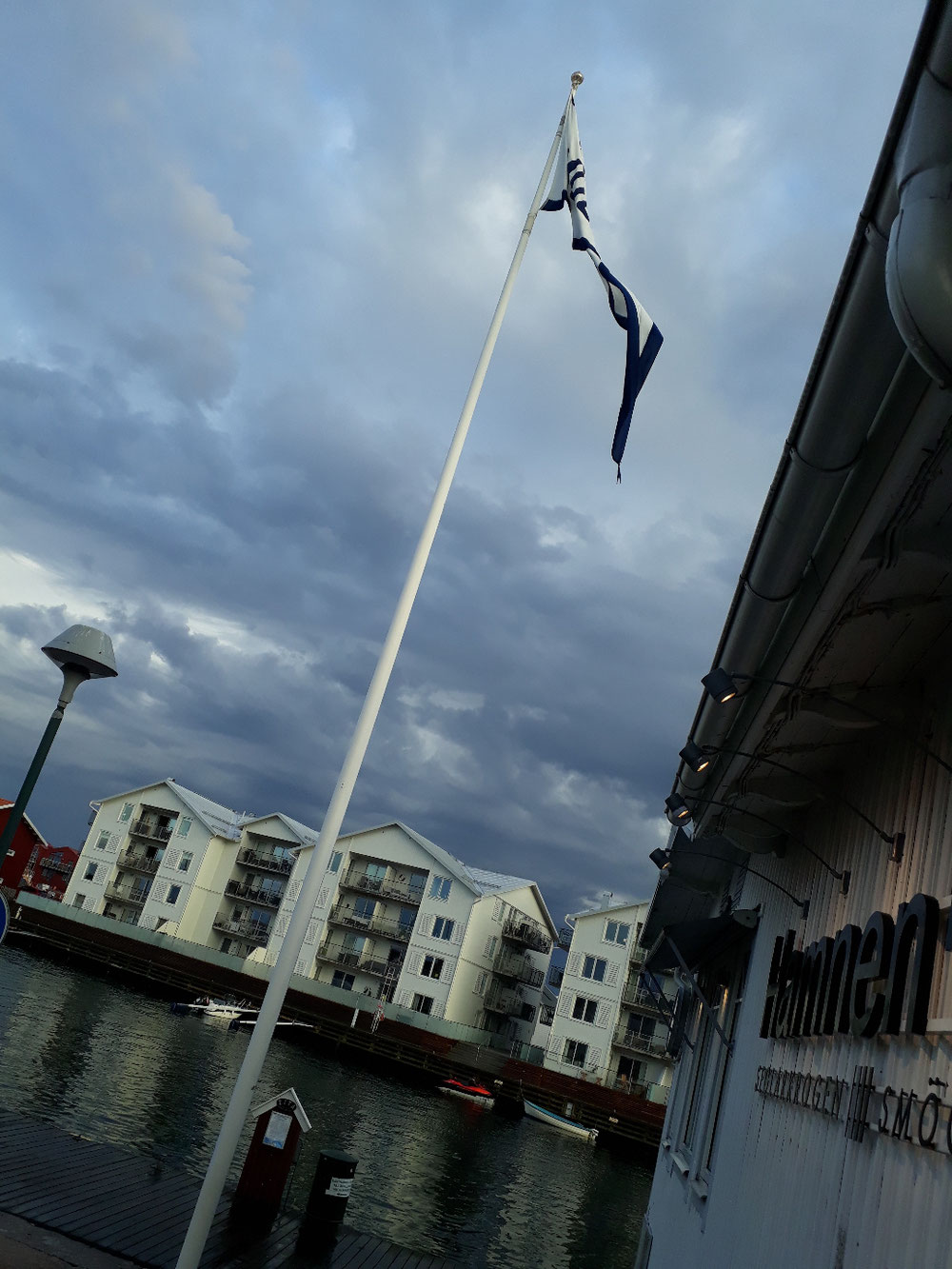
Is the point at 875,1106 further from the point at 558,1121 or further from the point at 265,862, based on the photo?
the point at 265,862

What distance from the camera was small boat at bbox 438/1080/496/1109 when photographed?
42.4 meters

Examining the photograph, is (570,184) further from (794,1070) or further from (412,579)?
(794,1070)

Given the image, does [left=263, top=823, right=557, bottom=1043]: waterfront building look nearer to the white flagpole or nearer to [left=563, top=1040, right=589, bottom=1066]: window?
[left=563, top=1040, right=589, bottom=1066]: window

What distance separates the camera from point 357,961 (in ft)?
→ 198

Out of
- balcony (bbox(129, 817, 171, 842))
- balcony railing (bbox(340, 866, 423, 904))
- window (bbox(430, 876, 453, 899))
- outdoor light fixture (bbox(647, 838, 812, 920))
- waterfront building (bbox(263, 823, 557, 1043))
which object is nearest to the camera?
outdoor light fixture (bbox(647, 838, 812, 920))

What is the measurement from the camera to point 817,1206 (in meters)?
4.26

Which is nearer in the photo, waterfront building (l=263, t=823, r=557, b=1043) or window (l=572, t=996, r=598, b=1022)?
window (l=572, t=996, r=598, b=1022)

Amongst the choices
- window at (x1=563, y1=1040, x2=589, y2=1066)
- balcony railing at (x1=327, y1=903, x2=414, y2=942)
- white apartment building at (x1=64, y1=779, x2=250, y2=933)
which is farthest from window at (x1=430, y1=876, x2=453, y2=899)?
white apartment building at (x1=64, y1=779, x2=250, y2=933)

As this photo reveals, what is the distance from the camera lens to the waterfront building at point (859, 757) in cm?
251

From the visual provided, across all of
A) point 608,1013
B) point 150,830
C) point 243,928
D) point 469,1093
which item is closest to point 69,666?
point 469,1093

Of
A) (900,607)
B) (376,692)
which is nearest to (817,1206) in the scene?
(900,607)

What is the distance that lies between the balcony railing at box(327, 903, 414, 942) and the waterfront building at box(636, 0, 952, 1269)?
55890 mm

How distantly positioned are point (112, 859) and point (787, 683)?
245 feet

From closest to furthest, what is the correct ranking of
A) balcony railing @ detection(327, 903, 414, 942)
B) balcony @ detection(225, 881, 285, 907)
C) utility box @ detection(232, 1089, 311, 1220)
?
utility box @ detection(232, 1089, 311, 1220) → balcony railing @ detection(327, 903, 414, 942) → balcony @ detection(225, 881, 285, 907)
